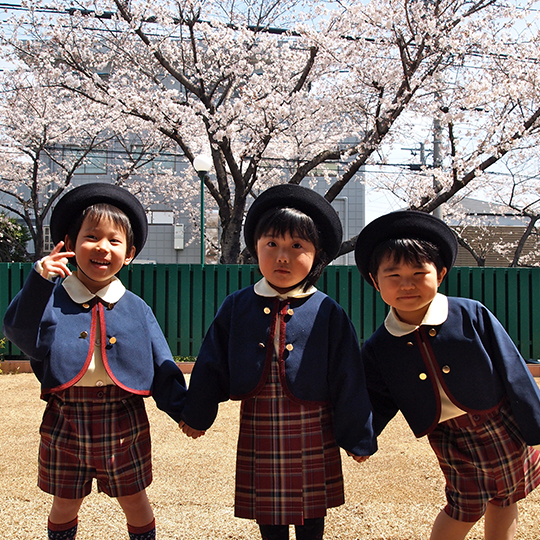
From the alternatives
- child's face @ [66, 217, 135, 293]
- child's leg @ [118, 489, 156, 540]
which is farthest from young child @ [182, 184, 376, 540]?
child's face @ [66, 217, 135, 293]

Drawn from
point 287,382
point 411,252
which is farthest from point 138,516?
point 411,252

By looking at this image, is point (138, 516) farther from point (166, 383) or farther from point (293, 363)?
point (293, 363)

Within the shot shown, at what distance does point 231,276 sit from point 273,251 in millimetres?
5038

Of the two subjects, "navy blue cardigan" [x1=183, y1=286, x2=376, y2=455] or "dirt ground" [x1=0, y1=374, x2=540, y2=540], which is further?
"dirt ground" [x1=0, y1=374, x2=540, y2=540]

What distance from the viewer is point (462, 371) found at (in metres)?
1.78

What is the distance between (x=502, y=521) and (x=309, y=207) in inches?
54.5

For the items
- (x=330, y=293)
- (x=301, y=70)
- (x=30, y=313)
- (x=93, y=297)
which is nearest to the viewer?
(x=30, y=313)

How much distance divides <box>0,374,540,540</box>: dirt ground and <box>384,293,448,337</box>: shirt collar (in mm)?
972

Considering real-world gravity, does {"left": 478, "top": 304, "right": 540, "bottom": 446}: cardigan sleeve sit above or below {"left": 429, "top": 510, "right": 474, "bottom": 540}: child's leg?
above

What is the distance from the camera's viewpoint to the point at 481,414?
5.79 ft

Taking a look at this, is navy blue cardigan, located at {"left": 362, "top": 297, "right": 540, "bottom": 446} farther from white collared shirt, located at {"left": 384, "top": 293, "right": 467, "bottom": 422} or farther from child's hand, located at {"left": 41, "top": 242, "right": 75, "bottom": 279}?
child's hand, located at {"left": 41, "top": 242, "right": 75, "bottom": 279}

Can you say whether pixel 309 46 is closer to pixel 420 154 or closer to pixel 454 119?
pixel 454 119

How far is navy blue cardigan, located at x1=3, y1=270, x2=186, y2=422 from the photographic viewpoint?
1738 millimetres

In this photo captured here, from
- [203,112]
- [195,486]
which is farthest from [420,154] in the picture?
[195,486]
